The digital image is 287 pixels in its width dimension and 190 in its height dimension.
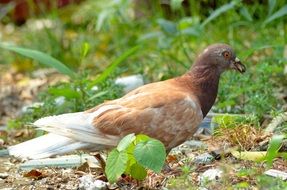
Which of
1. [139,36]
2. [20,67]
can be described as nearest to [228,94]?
[139,36]

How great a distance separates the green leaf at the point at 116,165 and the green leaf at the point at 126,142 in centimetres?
2

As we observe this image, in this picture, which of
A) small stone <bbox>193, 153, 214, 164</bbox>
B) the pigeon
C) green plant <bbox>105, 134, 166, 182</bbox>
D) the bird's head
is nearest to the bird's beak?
the bird's head

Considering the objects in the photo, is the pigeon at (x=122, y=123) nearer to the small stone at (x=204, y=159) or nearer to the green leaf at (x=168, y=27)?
the small stone at (x=204, y=159)

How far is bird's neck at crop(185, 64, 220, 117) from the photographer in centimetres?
497

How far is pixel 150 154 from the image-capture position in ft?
13.3

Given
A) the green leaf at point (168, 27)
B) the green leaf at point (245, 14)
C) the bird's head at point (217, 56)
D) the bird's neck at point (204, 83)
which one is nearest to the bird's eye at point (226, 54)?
the bird's head at point (217, 56)

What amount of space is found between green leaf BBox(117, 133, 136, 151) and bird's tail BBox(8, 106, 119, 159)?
15.7 inches

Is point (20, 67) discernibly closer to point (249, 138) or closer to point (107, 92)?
point (107, 92)

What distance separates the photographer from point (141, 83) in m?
6.48

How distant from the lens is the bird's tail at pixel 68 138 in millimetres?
4555

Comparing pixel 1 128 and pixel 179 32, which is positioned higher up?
pixel 179 32

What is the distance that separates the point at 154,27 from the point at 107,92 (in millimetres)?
2264

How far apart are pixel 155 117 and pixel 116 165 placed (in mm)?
585

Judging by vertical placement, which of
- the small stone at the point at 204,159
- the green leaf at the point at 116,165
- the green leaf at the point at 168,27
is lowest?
the small stone at the point at 204,159
